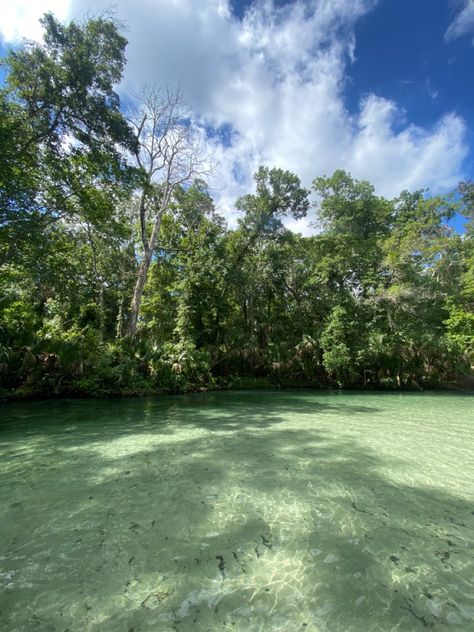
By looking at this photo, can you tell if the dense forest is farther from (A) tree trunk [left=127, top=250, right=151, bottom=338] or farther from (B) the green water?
(B) the green water

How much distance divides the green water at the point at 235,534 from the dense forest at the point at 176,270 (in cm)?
757

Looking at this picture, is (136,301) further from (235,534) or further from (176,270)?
(235,534)

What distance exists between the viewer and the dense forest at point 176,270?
32.4ft

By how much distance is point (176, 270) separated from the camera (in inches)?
793

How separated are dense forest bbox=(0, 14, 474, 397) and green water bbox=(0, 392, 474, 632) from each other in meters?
7.57

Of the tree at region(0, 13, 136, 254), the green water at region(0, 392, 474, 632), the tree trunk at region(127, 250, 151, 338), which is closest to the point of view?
the green water at region(0, 392, 474, 632)

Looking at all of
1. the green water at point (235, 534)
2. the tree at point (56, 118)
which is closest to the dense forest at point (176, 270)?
the tree at point (56, 118)

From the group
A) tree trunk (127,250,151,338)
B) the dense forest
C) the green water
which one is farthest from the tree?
the green water

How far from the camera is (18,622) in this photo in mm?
1748

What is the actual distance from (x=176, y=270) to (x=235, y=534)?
1865 centimetres

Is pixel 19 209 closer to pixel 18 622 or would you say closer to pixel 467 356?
pixel 18 622

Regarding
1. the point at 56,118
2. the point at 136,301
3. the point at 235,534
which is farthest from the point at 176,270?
the point at 235,534

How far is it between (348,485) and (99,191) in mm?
14375

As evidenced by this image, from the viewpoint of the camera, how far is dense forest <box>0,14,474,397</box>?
9.89m
